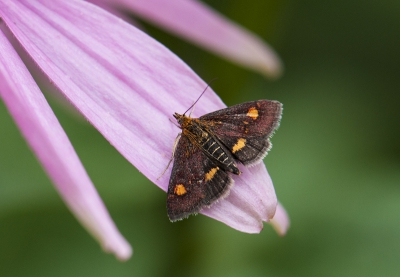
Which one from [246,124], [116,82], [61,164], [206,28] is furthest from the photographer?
[206,28]

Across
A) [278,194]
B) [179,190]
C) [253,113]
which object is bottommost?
[278,194]

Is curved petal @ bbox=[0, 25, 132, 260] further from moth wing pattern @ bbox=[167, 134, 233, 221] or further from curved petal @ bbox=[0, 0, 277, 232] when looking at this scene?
moth wing pattern @ bbox=[167, 134, 233, 221]

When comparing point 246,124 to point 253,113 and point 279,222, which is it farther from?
point 279,222

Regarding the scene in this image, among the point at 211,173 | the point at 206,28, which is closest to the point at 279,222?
the point at 211,173

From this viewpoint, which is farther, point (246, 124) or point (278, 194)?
point (278, 194)

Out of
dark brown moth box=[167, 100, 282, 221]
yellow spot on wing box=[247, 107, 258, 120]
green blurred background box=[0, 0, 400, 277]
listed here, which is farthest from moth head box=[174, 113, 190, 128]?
green blurred background box=[0, 0, 400, 277]

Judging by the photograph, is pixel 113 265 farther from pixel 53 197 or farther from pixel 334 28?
pixel 334 28

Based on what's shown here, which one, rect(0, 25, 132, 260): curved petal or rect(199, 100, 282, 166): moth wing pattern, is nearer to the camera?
rect(0, 25, 132, 260): curved petal
